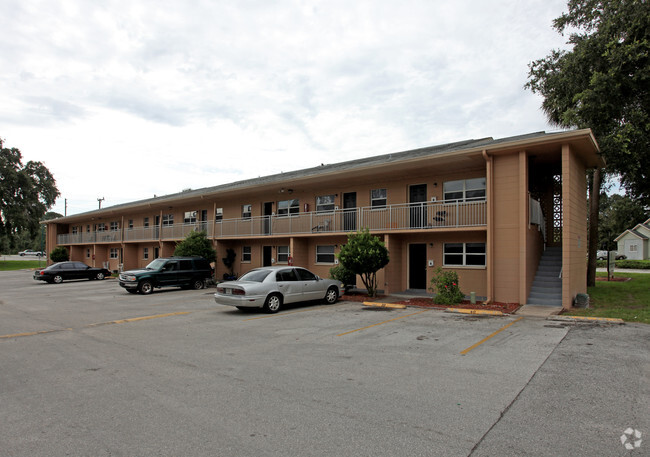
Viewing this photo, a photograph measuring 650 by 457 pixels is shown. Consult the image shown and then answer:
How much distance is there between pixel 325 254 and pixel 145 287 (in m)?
8.78

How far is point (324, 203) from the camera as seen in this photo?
20625 mm

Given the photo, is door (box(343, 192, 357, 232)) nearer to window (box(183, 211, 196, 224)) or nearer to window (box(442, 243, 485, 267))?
window (box(442, 243, 485, 267))

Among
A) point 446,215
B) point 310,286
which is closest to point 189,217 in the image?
point 310,286

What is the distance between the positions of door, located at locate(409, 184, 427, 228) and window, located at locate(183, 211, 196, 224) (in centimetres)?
1736

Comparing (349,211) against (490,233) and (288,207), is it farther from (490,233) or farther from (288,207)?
(490,233)

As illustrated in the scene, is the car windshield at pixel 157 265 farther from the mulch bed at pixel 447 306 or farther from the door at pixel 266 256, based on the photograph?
the mulch bed at pixel 447 306

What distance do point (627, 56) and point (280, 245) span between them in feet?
57.5

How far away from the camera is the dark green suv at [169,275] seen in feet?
60.1

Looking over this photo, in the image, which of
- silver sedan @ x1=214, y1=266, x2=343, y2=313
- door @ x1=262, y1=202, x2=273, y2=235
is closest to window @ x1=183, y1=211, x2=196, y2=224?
door @ x1=262, y1=202, x2=273, y2=235

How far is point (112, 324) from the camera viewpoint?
34.2 feet

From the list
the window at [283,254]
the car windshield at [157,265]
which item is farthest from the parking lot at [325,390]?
the window at [283,254]

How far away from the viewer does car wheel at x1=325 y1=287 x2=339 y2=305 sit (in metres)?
14.2

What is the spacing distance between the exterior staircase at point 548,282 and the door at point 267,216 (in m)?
13.3

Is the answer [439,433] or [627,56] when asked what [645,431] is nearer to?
[439,433]
